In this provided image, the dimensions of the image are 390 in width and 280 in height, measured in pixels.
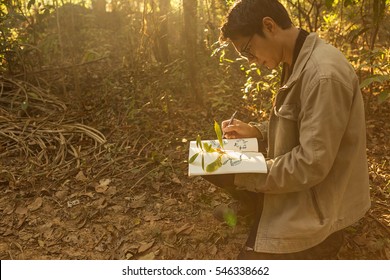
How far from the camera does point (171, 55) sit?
487 cm

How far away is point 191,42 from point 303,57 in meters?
2.09

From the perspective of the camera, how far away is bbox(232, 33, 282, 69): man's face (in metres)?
1.83

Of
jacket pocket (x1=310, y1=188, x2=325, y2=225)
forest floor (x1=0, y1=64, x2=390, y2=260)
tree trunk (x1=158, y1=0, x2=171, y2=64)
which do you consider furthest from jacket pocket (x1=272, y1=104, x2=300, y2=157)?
tree trunk (x1=158, y1=0, x2=171, y2=64)

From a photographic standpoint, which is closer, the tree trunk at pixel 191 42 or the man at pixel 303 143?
the man at pixel 303 143

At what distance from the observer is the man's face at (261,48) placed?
1.83 meters

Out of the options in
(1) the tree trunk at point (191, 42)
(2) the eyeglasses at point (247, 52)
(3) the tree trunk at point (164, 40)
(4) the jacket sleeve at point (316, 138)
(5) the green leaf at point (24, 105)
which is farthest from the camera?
(3) the tree trunk at point (164, 40)

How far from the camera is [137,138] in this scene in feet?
11.4

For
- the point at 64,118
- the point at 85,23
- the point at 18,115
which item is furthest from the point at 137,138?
the point at 85,23

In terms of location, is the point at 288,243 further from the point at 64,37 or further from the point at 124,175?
the point at 64,37

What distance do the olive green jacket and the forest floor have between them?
0.55 metres

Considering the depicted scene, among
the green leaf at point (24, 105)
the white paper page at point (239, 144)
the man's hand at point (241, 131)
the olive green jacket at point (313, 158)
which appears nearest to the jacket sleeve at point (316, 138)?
the olive green jacket at point (313, 158)

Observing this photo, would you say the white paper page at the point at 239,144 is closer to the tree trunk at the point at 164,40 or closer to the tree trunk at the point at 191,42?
the tree trunk at the point at 191,42

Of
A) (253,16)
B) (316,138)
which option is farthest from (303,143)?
(253,16)

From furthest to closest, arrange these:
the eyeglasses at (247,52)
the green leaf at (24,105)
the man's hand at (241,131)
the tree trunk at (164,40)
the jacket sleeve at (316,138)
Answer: the tree trunk at (164,40) → the green leaf at (24,105) → the man's hand at (241,131) → the eyeglasses at (247,52) → the jacket sleeve at (316,138)
